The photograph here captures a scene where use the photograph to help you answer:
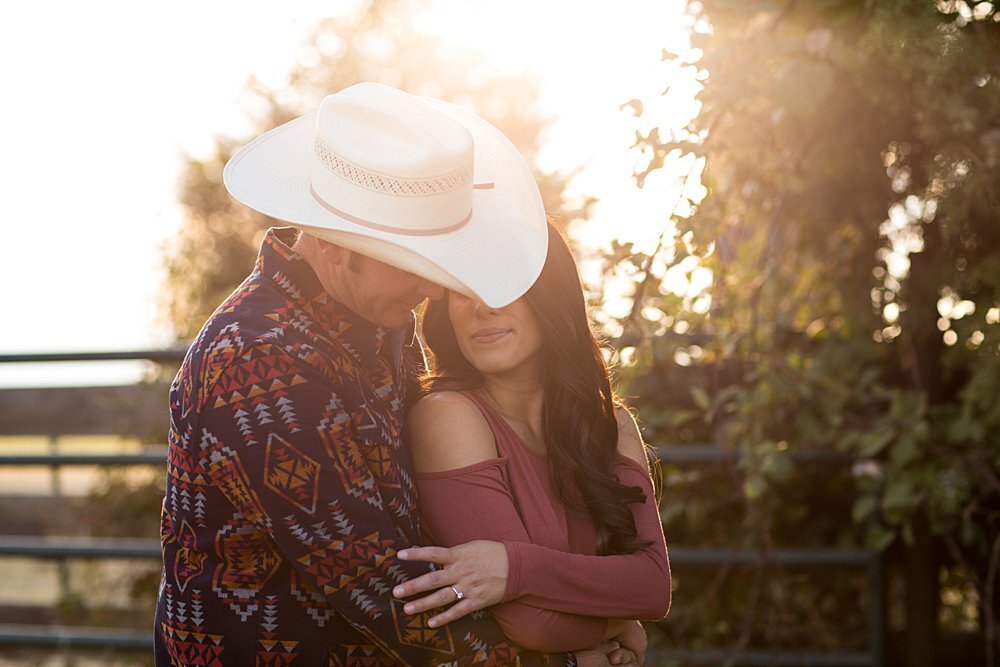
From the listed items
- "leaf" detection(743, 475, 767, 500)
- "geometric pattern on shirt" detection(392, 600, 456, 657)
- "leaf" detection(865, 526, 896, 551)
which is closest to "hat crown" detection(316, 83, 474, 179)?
"geometric pattern on shirt" detection(392, 600, 456, 657)

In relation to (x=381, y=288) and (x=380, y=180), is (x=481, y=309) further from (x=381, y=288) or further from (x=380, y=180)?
(x=380, y=180)

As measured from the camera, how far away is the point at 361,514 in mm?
1620

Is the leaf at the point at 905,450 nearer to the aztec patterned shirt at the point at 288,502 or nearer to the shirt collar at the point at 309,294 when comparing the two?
the aztec patterned shirt at the point at 288,502

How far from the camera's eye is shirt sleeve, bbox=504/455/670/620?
5.85ft

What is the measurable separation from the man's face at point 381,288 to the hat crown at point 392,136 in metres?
0.17

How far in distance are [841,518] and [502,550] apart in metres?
2.12

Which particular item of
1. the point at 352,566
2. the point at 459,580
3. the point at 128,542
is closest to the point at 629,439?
the point at 459,580

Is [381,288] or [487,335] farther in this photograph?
[487,335]

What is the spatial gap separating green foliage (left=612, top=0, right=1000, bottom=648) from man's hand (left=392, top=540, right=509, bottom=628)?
0.90 m

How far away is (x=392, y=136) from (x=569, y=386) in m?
0.68

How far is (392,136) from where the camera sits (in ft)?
5.83

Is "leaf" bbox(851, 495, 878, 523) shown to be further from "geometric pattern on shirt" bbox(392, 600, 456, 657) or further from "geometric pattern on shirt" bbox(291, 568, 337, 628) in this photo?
"geometric pattern on shirt" bbox(291, 568, 337, 628)

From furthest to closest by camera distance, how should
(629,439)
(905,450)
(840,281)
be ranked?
(840,281) < (905,450) < (629,439)

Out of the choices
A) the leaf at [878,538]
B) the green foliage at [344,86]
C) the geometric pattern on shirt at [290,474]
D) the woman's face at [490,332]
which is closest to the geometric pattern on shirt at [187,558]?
the geometric pattern on shirt at [290,474]
